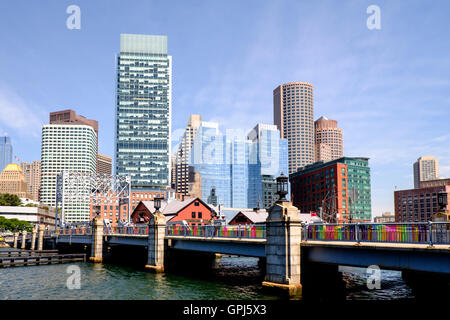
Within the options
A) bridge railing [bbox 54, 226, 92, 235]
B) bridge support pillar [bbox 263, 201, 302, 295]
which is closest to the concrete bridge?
bridge support pillar [bbox 263, 201, 302, 295]

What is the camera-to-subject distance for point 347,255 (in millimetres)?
26234

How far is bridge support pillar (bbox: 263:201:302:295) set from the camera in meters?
27.8

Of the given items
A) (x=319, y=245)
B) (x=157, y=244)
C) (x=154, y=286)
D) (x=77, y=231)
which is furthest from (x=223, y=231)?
(x=77, y=231)

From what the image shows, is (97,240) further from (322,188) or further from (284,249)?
(322,188)

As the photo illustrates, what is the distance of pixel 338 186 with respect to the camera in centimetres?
16088

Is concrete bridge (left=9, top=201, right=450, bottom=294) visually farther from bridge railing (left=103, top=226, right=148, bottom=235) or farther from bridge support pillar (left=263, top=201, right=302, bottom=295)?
bridge railing (left=103, top=226, right=148, bottom=235)

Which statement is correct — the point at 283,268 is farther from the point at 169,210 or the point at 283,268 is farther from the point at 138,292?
the point at 169,210

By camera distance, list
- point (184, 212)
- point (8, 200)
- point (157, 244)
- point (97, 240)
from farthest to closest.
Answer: point (8, 200), point (184, 212), point (97, 240), point (157, 244)

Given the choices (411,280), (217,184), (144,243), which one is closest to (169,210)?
(144,243)

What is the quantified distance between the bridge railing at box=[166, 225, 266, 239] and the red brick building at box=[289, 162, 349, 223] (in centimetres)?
11183

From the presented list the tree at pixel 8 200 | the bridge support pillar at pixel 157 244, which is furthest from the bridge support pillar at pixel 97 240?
the tree at pixel 8 200

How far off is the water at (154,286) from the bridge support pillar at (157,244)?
1159 mm

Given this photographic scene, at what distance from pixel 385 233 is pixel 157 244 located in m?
25.3
